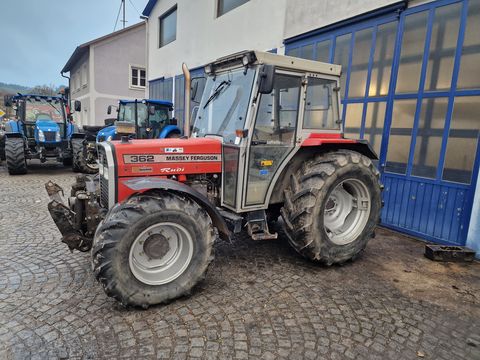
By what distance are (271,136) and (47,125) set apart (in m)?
8.96

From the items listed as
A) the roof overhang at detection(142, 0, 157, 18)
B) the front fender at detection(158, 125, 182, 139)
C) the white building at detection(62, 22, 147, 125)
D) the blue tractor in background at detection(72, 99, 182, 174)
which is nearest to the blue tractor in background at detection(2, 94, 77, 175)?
the blue tractor in background at detection(72, 99, 182, 174)

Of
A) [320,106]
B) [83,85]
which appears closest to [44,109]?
[320,106]

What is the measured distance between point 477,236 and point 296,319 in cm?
311

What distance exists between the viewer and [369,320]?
2779 mm

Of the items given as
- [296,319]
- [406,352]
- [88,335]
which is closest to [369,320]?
[406,352]

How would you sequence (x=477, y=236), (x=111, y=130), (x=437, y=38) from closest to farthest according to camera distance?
(x=477, y=236)
(x=437, y=38)
(x=111, y=130)

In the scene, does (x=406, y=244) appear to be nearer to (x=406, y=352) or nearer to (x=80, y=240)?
(x=406, y=352)

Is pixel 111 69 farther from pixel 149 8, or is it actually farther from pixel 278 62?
pixel 278 62

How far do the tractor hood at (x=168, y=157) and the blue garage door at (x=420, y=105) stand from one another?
3.33 m

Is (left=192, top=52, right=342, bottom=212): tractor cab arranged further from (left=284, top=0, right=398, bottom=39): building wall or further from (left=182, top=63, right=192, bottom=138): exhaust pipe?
(left=284, top=0, right=398, bottom=39): building wall

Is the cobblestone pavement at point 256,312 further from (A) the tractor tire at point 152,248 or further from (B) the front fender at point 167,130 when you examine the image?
(B) the front fender at point 167,130

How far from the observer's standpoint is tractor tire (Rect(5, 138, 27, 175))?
8.69m

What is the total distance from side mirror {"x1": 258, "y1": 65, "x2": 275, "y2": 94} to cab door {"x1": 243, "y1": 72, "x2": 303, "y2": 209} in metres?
0.35

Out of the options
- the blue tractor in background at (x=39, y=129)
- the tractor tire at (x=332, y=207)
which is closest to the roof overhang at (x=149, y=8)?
the blue tractor in background at (x=39, y=129)
